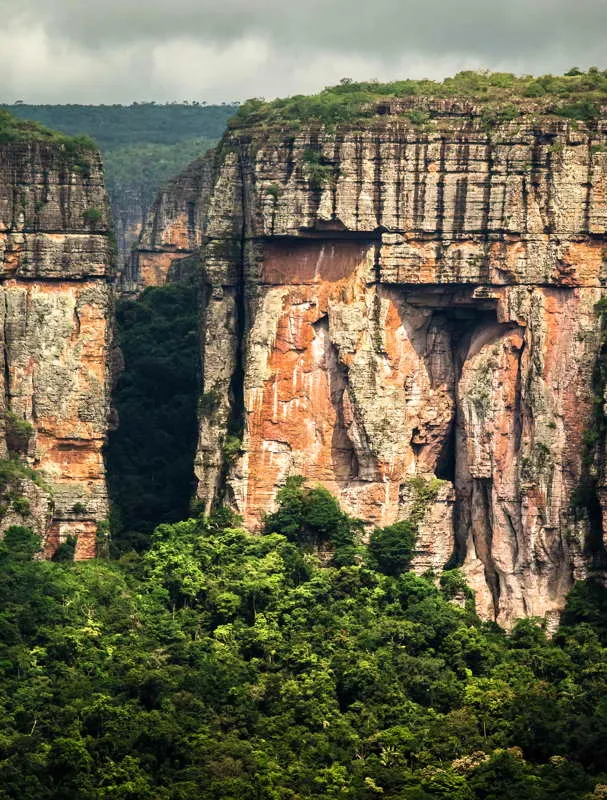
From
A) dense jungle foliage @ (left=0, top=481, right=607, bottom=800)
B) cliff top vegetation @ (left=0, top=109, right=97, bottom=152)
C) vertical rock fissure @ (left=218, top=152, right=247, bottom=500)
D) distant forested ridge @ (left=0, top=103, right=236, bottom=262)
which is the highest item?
distant forested ridge @ (left=0, top=103, right=236, bottom=262)

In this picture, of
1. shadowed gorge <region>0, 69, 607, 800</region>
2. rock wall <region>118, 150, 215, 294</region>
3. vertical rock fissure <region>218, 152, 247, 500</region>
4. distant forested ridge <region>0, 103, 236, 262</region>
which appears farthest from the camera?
distant forested ridge <region>0, 103, 236, 262</region>

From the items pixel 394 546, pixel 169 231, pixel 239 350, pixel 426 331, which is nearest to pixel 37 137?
pixel 239 350

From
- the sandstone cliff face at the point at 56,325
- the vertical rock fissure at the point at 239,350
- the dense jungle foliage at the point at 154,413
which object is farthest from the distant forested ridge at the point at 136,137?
the sandstone cliff face at the point at 56,325

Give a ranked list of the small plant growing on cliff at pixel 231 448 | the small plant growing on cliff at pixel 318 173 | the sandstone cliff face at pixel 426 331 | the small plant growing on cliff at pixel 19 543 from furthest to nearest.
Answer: the small plant growing on cliff at pixel 231 448, the small plant growing on cliff at pixel 318 173, the sandstone cliff face at pixel 426 331, the small plant growing on cliff at pixel 19 543

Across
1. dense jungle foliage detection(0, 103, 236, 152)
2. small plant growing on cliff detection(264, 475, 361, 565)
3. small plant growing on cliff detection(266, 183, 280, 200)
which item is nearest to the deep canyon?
small plant growing on cliff detection(266, 183, 280, 200)

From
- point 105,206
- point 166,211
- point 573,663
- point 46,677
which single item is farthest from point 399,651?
point 166,211

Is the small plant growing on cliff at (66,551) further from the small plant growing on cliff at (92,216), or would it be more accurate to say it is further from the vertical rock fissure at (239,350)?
the small plant growing on cliff at (92,216)

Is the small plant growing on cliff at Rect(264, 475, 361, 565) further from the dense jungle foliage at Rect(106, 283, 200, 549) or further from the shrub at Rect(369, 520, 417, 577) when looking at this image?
the dense jungle foliage at Rect(106, 283, 200, 549)

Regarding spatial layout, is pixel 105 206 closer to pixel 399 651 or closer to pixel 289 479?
pixel 289 479
